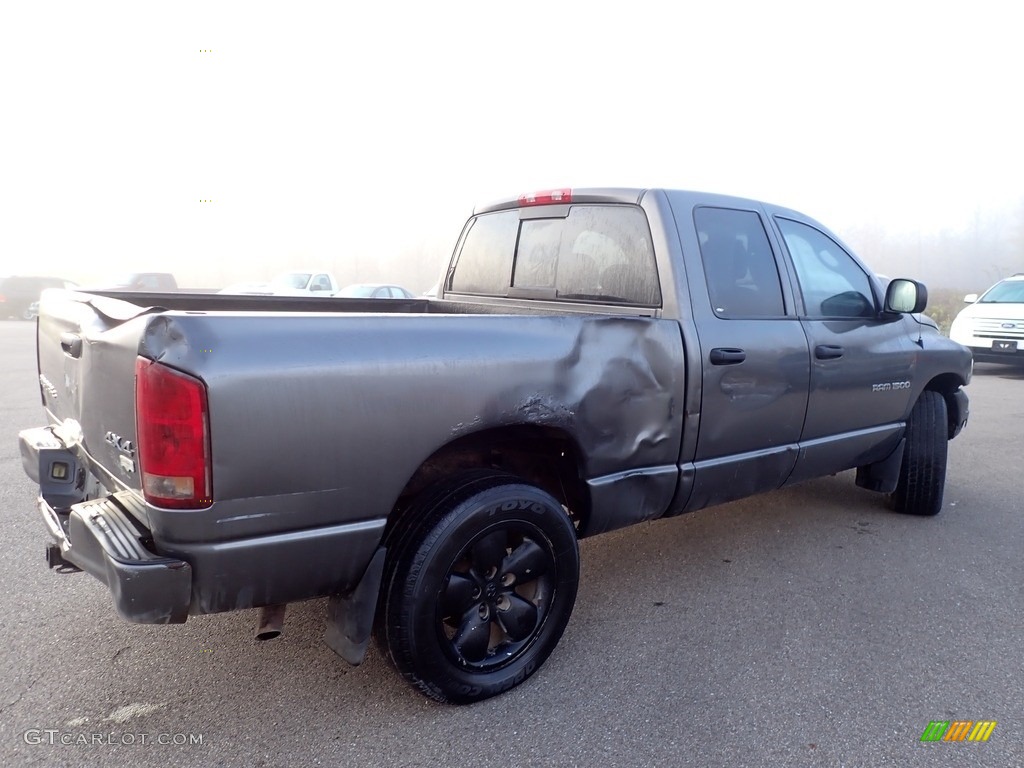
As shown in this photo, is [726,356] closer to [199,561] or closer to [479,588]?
[479,588]

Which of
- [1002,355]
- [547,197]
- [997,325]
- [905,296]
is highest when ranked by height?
[547,197]

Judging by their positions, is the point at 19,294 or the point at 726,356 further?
the point at 19,294

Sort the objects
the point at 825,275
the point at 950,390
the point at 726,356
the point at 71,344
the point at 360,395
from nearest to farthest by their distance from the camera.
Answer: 1. the point at 360,395
2. the point at 71,344
3. the point at 726,356
4. the point at 825,275
5. the point at 950,390

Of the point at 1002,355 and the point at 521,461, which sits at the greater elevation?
the point at 521,461

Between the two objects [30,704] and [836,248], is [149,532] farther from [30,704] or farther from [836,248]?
[836,248]

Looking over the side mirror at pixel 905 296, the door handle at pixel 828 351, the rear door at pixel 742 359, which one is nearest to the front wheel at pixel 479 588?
the rear door at pixel 742 359

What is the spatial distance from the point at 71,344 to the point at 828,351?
3.52 m

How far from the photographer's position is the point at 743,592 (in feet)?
12.7

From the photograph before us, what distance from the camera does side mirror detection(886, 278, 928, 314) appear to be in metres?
4.34

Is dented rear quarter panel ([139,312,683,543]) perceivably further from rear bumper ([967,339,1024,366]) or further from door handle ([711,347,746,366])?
rear bumper ([967,339,1024,366])

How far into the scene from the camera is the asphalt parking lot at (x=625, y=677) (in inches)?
101

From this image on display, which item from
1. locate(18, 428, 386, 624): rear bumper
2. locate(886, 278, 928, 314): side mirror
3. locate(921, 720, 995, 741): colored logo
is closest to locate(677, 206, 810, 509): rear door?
→ locate(886, 278, 928, 314): side mirror

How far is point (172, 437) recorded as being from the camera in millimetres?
2182

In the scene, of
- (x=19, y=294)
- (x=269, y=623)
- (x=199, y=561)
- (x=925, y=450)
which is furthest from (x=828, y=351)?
(x=19, y=294)
